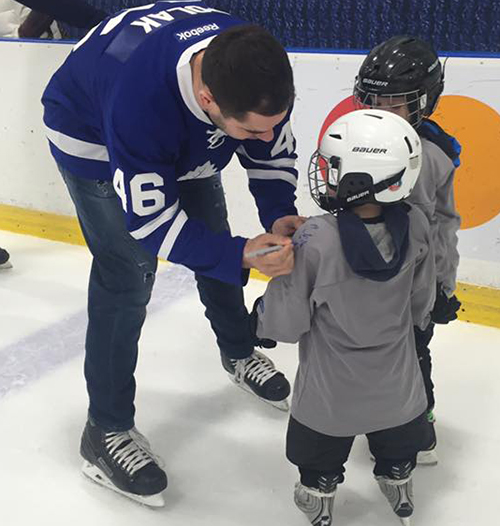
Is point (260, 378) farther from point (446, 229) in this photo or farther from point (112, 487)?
point (446, 229)

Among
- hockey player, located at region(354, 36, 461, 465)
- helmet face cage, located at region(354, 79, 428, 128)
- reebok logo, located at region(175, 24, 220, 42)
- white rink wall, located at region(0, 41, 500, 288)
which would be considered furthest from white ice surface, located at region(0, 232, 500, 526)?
reebok logo, located at region(175, 24, 220, 42)

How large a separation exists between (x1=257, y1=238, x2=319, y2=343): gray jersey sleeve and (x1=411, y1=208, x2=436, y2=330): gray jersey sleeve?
0.73ft

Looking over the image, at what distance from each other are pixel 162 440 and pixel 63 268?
4.59 ft

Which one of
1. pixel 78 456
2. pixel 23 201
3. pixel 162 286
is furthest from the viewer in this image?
pixel 23 201

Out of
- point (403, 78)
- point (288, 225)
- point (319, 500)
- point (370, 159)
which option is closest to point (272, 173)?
point (288, 225)

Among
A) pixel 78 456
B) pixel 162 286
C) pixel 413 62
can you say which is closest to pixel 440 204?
pixel 413 62

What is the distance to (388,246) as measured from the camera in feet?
4.10

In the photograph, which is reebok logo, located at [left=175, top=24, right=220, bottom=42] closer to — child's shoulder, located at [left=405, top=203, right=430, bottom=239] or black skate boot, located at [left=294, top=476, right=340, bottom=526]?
child's shoulder, located at [left=405, top=203, right=430, bottom=239]

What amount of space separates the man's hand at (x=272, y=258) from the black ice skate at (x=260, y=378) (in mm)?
751

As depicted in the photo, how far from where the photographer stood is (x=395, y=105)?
57.9 inches

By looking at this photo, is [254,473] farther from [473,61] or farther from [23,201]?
[23,201]

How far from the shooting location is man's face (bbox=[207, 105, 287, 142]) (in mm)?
1130

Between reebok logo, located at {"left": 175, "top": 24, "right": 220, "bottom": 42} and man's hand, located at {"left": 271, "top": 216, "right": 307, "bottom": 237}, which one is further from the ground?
reebok logo, located at {"left": 175, "top": 24, "right": 220, "bottom": 42}

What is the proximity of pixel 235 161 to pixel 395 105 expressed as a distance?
4.61 ft
